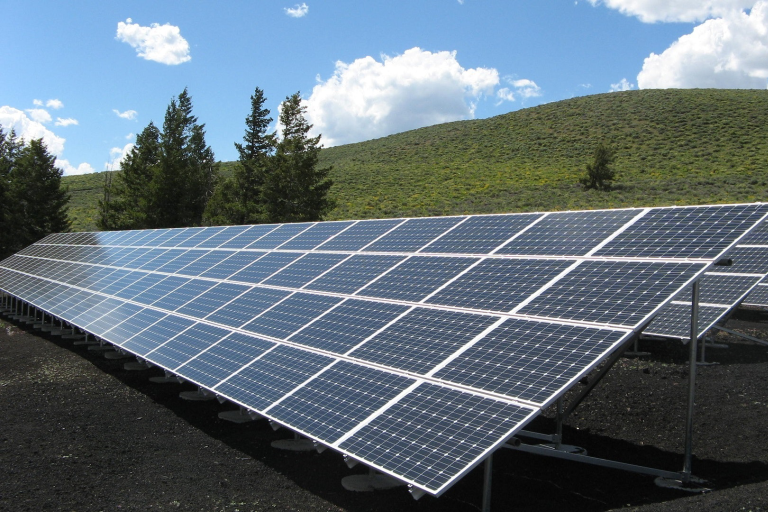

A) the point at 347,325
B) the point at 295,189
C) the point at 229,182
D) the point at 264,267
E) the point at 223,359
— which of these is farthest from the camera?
the point at 229,182

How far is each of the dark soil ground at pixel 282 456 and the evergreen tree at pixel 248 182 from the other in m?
34.3

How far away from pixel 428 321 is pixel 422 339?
1.66 ft

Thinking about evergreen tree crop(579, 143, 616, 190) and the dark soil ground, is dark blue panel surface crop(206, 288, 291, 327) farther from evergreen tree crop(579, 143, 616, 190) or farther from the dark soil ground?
evergreen tree crop(579, 143, 616, 190)

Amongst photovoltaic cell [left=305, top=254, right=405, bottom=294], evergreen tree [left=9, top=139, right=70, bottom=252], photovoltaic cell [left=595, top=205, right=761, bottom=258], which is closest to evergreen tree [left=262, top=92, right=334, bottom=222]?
evergreen tree [left=9, top=139, right=70, bottom=252]

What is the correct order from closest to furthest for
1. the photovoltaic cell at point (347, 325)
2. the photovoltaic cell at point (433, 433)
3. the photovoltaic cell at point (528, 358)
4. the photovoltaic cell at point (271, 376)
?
1. the photovoltaic cell at point (433, 433)
2. the photovoltaic cell at point (528, 358)
3. the photovoltaic cell at point (271, 376)
4. the photovoltaic cell at point (347, 325)

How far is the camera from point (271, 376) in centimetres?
984

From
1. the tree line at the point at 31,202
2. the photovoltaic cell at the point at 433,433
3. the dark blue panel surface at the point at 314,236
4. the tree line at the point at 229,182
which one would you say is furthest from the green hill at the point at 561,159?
the photovoltaic cell at the point at 433,433

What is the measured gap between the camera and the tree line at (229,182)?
1741 inches

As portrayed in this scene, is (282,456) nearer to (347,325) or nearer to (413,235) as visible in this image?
(347,325)

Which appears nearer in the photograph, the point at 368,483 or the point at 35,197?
the point at 368,483

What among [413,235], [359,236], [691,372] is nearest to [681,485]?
[691,372]

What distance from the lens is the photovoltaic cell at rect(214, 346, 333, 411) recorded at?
30.4ft

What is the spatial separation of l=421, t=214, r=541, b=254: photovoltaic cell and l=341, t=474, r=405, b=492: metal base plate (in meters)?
4.31

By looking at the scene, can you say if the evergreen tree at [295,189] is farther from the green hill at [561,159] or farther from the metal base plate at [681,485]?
the metal base plate at [681,485]
